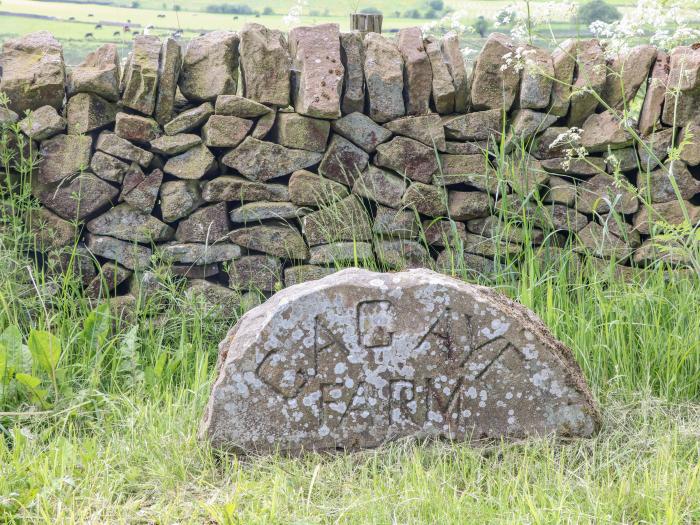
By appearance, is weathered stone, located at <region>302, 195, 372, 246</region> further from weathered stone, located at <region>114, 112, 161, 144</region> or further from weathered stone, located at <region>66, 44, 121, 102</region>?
weathered stone, located at <region>66, 44, 121, 102</region>

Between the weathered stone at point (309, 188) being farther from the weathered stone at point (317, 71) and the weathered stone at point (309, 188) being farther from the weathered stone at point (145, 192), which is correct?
the weathered stone at point (145, 192)

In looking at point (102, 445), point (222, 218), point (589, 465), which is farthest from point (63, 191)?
point (589, 465)

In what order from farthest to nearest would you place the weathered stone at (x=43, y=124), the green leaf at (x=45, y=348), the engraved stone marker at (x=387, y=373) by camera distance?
the weathered stone at (x=43, y=124) < the green leaf at (x=45, y=348) < the engraved stone marker at (x=387, y=373)

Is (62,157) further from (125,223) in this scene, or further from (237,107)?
(237,107)

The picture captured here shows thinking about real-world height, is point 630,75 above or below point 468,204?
above

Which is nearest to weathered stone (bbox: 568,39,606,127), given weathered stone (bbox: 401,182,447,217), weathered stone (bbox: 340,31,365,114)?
weathered stone (bbox: 401,182,447,217)

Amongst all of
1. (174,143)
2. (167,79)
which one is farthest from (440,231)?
(167,79)

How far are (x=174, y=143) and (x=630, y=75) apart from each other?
2447mm

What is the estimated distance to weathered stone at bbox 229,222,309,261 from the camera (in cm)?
424

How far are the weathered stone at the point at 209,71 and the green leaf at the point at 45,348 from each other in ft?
4.95

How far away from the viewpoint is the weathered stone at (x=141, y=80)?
4.10 metres

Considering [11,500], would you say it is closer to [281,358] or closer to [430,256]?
[281,358]

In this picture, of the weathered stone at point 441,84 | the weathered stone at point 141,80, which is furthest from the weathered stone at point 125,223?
the weathered stone at point 441,84

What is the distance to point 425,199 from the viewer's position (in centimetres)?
427
